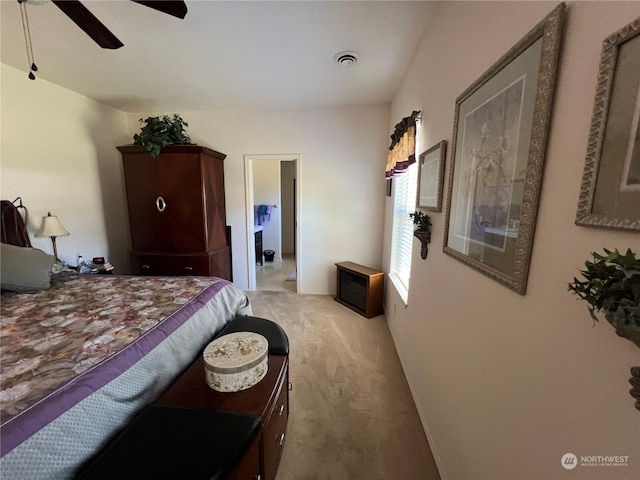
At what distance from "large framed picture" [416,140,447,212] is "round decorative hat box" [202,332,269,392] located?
4.19ft

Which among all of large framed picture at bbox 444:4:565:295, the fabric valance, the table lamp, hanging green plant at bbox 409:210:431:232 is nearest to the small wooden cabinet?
the table lamp

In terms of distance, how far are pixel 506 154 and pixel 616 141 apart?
0.36 metres

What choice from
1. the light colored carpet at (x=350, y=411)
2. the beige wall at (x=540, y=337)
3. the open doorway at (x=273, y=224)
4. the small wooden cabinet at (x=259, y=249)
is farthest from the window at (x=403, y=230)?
the small wooden cabinet at (x=259, y=249)

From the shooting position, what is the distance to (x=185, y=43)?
6.40 ft

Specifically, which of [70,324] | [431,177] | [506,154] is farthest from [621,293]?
[70,324]

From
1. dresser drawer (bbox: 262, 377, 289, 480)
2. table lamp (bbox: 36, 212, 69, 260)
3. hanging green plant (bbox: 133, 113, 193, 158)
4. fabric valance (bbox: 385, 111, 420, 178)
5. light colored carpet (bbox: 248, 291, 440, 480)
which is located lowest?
light colored carpet (bbox: 248, 291, 440, 480)

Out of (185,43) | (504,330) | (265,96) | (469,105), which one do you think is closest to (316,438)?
(504,330)

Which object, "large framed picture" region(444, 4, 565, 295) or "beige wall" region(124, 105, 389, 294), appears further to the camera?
"beige wall" region(124, 105, 389, 294)

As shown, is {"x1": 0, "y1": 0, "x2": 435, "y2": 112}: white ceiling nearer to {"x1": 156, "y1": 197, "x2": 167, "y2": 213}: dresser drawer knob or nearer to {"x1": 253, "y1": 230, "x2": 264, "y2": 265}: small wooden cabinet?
{"x1": 156, "y1": 197, "x2": 167, "y2": 213}: dresser drawer knob

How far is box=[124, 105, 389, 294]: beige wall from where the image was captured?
130 inches

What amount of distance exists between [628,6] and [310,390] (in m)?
2.21

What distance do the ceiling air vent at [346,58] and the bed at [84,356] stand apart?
2.16 meters

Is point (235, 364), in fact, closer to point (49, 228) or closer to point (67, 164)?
point (49, 228)

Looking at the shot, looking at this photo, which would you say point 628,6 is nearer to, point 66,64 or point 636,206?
point 636,206
